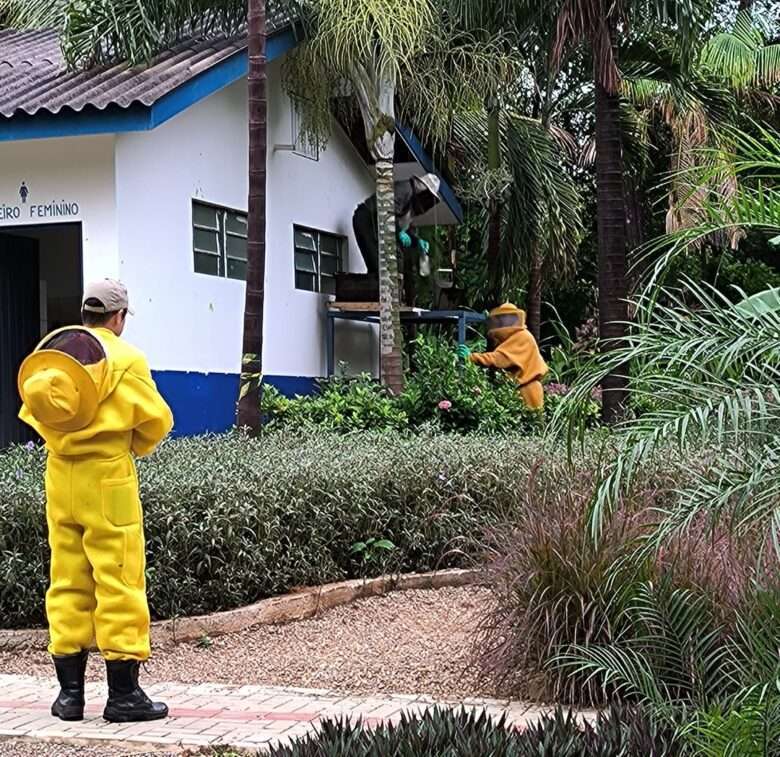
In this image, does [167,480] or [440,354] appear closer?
[167,480]

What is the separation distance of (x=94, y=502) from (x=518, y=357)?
972cm

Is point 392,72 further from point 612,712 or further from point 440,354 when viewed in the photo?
point 612,712

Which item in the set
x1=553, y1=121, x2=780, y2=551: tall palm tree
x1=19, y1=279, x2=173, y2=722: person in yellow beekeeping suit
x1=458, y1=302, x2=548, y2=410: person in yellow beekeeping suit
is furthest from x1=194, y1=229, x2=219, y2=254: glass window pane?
x1=553, y1=121, x2=780, y2=551: tall palm tree

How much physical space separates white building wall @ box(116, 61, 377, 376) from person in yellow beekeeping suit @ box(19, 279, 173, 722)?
706cm

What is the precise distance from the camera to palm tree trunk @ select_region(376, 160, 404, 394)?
15.1 m

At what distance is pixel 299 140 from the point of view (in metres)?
15.8

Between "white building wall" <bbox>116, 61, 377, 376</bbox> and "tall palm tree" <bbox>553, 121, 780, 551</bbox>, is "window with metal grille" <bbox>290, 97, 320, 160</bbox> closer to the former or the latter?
"white building wall" <bbox>116, 61, 377, 376</bbox>

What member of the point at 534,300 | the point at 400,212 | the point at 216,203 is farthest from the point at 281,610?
the point at 534,300

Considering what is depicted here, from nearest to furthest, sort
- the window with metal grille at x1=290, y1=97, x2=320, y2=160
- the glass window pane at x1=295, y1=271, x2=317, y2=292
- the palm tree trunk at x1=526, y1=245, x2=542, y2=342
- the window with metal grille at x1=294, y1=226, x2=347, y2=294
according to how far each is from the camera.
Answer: the window with metal grille at x1=290, y1=97, x2=320, y2=160, the glass window pane at x1=295, y1=271, x2=317, y2=292, the window with metal grille at x1=294, y1=226, x2=347, y2=294, the palm tree trunk at x1=526, y1=245, x2=542, y2=342

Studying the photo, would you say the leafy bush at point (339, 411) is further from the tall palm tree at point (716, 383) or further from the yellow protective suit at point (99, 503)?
Answer: the tall palm tree at point (716, 383)

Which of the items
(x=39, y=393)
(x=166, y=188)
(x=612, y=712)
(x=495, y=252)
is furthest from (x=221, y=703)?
(x=495, y=252)

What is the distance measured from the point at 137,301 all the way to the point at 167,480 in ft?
17.0

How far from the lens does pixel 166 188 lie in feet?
44.3

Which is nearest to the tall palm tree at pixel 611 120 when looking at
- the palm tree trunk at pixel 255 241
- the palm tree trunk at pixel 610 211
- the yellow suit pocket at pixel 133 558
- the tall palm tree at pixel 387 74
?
the palm tree trunk at pixel 610 211
